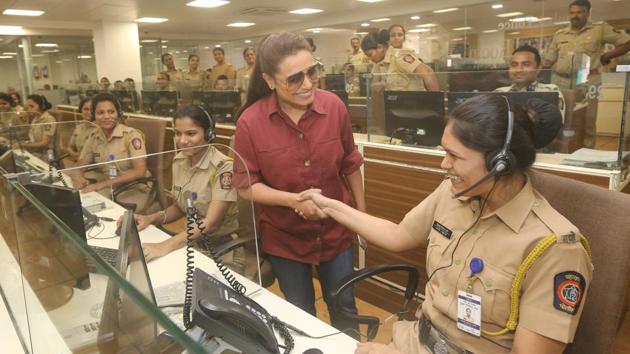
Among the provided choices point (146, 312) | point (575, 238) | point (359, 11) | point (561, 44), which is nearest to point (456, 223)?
point (575, 238)

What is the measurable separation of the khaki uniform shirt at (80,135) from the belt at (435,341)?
3.18 metres

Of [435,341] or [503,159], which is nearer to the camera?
[503,159]

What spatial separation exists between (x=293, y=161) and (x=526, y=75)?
1740 mm

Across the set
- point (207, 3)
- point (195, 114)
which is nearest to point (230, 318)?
point (195, 114)

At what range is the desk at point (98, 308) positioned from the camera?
969 mm

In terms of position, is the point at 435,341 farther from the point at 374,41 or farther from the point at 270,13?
the point at 270,13

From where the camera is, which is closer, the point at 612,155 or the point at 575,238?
the point at 575,238

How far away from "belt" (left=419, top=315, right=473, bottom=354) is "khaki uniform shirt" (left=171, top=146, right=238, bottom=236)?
2.40 ft

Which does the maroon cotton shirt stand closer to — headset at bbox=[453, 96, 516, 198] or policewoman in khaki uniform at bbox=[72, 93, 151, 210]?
policewoman in khaki uniform at bbox=[72, 93, 151, 210]

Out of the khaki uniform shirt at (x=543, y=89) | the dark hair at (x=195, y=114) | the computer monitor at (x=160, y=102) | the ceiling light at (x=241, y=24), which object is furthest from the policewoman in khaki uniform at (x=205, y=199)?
the ceiling light at (x=241, y=24)

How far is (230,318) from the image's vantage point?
941 mm

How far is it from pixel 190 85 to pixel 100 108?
218 centimetres

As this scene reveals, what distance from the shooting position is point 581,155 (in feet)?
7.29

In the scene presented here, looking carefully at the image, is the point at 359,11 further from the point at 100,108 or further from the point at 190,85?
the point at 100,108
